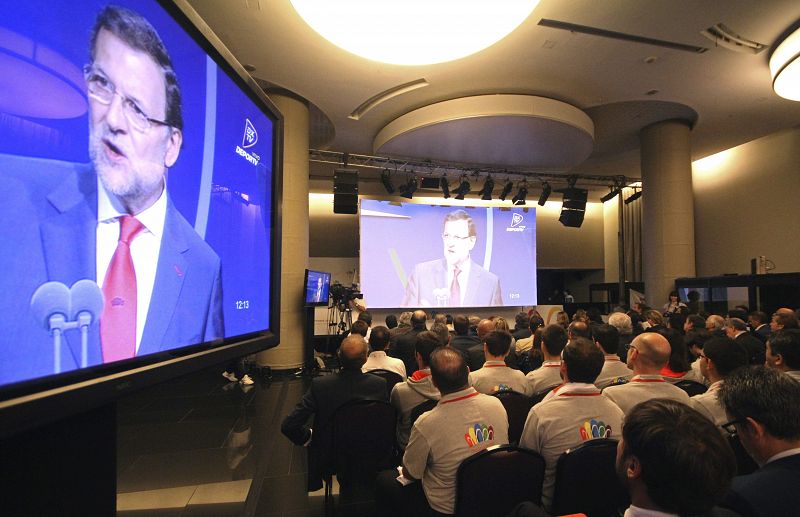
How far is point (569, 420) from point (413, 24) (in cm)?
395

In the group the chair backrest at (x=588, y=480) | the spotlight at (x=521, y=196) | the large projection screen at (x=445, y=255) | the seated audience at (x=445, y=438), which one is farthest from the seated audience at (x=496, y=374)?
the spotlight at (x=521, y=196)

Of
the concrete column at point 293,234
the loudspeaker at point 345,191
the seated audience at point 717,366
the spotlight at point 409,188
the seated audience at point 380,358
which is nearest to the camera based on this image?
the seated audience at point 717,366

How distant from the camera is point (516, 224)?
11.4 m

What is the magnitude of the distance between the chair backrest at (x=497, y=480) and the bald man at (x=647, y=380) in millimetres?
903

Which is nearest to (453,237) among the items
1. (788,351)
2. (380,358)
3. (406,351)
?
(406,351)

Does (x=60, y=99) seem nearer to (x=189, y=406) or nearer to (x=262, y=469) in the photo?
(x=262, y=469)

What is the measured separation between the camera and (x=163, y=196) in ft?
2.65

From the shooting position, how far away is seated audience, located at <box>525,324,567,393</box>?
306cm

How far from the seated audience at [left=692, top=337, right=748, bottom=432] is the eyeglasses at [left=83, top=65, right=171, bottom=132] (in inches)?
109

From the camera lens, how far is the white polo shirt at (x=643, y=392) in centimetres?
230

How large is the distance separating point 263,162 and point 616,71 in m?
6.87

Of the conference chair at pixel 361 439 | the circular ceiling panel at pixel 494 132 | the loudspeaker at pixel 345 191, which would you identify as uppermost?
the circular ceiling panel at pixel 494 132

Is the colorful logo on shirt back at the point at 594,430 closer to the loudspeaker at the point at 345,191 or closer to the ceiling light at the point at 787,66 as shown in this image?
the ceiling light at the point at 787,66

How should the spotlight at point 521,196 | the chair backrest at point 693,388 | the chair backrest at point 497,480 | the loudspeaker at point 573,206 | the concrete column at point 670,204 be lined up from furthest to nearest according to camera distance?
the loudspeaker at point 573,206
the spotlight at point 521,196
the concrete column at point 670,204
the chair backrest at point 693,388
the chair backrest at point 497,480
